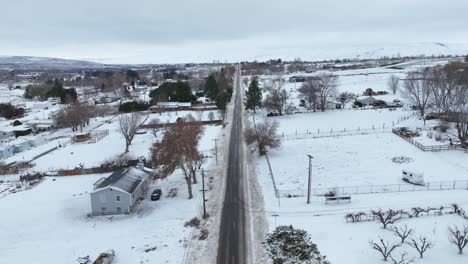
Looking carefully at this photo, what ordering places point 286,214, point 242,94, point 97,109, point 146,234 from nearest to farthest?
point 146,234 → point 286,214 → point 97,109 → point 242,94

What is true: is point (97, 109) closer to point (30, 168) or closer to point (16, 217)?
point (30, 168)

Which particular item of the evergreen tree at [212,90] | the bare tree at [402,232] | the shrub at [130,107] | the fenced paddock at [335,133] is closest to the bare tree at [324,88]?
the fenced paddock at [335,133]

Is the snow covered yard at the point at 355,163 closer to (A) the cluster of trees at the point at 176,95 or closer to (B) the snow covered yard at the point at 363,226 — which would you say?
(B) the snow covered yard at the point at 363,226

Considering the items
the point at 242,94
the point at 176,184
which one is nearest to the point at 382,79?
the point at 242,94

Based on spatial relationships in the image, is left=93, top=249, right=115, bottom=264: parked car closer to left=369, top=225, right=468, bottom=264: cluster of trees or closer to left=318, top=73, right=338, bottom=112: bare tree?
left=369, top=225, right=468, bottom=264: cluster of trees

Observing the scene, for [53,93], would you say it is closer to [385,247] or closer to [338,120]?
[338,120]

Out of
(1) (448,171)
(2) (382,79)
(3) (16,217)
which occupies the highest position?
(2) (382,79)
